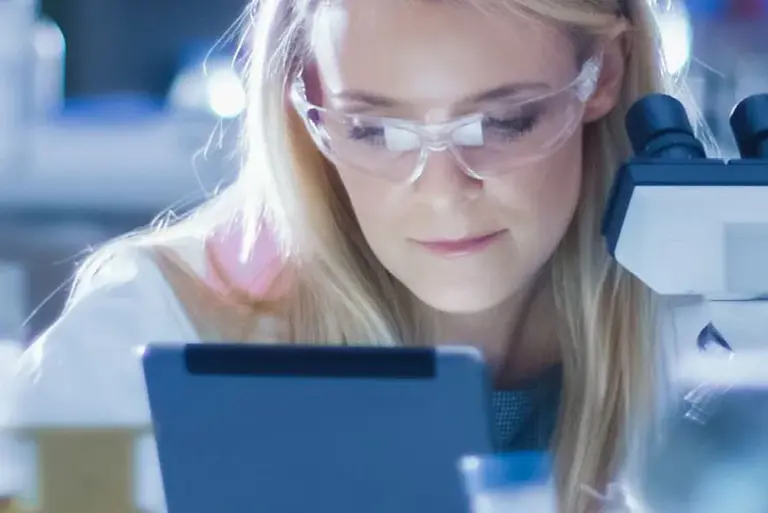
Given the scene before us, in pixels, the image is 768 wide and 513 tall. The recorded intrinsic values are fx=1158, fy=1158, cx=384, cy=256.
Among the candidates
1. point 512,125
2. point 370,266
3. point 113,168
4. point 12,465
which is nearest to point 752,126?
point 512,125

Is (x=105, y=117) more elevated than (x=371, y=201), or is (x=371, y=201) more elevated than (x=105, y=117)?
(x=371, y=201)

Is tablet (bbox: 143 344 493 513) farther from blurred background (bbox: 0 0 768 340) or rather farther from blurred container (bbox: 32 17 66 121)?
blurred container (bbox: 32 17 66 121)

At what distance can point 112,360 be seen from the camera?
1.09m

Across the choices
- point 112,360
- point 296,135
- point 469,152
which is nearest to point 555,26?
point 469,152

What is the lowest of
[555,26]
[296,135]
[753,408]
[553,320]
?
[553,320]

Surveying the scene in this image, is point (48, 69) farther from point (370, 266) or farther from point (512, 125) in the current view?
point (512, 125)

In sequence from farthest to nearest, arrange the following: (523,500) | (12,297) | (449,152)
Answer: (12,297), (449,152), (523,500)

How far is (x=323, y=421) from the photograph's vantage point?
73cm

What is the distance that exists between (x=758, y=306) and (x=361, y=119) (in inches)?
13.9

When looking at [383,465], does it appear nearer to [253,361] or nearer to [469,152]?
[253,361]

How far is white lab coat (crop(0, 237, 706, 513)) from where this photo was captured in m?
1.04

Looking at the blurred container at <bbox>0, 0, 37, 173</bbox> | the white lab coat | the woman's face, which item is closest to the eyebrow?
the woman's face

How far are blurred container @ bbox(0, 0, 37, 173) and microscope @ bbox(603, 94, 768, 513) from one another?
147 centimetres

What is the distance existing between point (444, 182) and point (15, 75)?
51.6 inches
